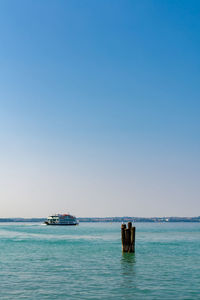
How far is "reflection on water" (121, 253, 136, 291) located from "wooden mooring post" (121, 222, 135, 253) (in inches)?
38.3

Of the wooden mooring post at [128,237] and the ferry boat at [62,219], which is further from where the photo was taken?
the ferry boat at [62,219]

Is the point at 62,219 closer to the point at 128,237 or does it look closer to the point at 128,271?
the point at 128,237

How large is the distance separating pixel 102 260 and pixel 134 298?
19.7 metres

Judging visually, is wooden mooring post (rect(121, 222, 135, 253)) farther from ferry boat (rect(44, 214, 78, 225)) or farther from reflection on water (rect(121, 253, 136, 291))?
ferry boat (rect(44, 214, 78, 225))

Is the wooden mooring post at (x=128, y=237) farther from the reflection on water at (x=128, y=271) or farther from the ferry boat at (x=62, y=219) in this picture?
the ferry boat at (x=62, y=219)

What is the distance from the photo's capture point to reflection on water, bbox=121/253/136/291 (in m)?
25.8

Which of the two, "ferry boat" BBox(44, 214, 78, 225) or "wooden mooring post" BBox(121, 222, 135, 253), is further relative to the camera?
"ferry boat" BBox(44, 214, 78, 225)

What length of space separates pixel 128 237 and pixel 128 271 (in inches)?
517

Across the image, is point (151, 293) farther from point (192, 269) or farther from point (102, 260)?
point (102, 260)

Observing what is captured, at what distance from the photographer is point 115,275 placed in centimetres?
2941

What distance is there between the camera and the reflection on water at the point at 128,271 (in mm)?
25766

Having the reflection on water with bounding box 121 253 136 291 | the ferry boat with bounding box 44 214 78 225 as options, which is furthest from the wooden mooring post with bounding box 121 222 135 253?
the ferry boat with bounding box 44 214 78 225

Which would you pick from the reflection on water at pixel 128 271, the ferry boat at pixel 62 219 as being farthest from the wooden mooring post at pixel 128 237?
the ferry boat at pixel 62 219

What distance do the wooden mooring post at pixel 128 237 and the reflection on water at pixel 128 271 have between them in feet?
3.19
